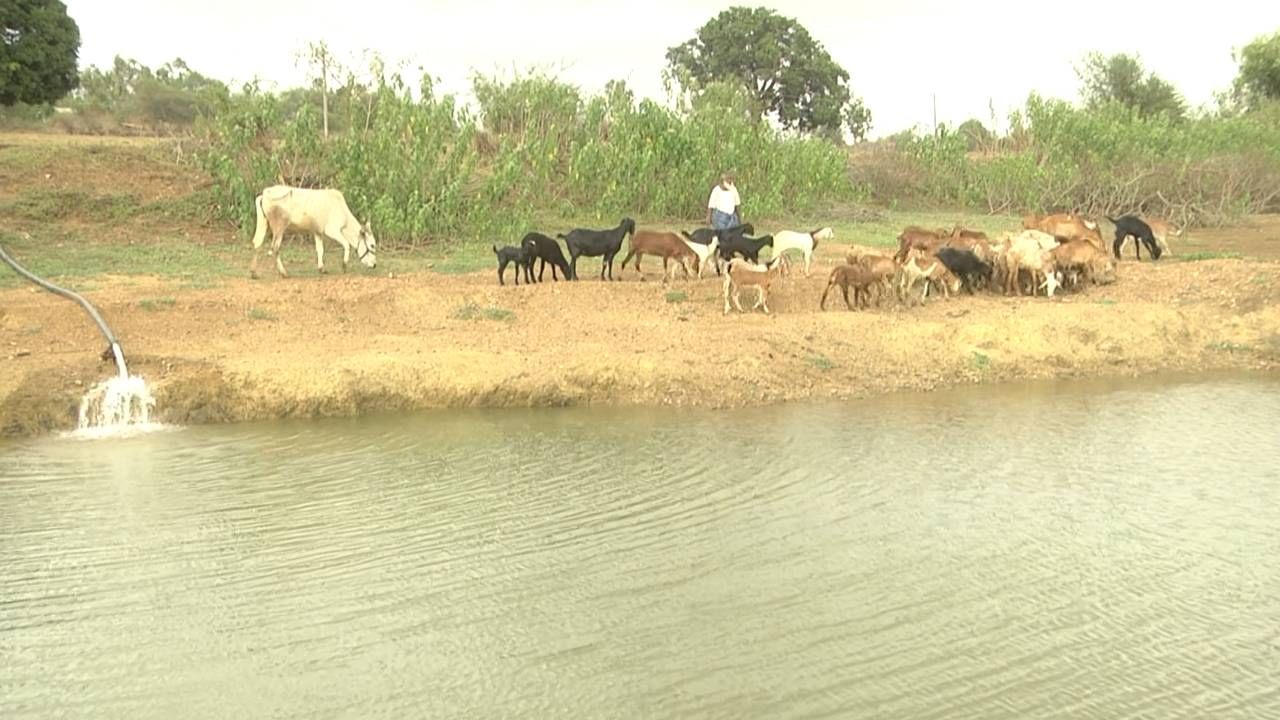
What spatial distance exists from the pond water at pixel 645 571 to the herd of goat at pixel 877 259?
402cm

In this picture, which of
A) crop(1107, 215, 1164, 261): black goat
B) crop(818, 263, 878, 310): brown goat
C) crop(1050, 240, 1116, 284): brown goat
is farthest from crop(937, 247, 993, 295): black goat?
crop(1107, 215, 1164, 261): black goat

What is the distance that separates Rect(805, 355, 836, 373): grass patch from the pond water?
6.11ft

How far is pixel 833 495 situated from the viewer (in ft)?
24.7

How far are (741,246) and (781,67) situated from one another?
31.2 meters

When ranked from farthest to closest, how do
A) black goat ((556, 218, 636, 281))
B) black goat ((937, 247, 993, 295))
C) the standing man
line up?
the standing man
black goat ((937, 247, 993, 295))
black goat ((556, 218, 636, 281))

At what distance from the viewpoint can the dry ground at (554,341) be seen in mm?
10102

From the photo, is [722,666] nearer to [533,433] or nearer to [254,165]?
[533,433]

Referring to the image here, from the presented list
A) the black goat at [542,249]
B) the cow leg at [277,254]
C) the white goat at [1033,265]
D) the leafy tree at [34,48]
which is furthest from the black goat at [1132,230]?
the leafy tree at [34,48]

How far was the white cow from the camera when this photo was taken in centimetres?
1473

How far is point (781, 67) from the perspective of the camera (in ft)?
143

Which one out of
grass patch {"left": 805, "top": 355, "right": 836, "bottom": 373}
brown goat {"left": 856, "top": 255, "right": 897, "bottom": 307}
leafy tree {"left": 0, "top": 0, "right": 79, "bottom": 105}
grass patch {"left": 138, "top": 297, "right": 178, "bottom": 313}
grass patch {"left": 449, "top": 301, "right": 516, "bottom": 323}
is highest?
leafy tree {"left": 0, "top": 0, "right": 79, "bottom": 105}

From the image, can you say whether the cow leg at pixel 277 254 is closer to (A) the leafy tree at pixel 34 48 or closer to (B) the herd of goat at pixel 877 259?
(B) the herd of goat at pixel 877 259

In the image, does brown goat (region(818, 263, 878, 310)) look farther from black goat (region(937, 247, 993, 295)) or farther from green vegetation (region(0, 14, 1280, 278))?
green vegetation (region(0, 14, 1280, 278))

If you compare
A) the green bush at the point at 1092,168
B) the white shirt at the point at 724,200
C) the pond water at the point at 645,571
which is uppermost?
the green bush at the point at 1092,168
